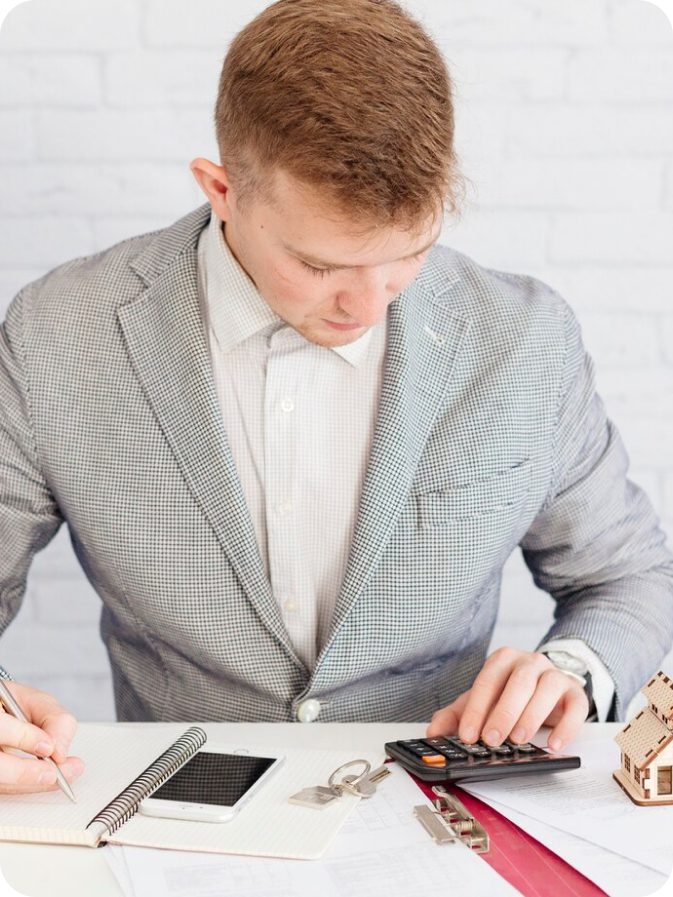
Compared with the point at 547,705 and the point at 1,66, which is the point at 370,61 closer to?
the point at 547,705

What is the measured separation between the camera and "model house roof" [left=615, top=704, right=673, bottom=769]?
1065mm

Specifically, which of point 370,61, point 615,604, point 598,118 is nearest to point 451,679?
point 615,604

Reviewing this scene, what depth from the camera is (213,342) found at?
1475mm

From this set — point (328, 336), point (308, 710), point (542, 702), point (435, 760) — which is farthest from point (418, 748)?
point (328, 336)

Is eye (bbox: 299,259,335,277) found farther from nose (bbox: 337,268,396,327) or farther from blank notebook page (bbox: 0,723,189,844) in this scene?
blank notebook page (bbox: 0,723,189,844)

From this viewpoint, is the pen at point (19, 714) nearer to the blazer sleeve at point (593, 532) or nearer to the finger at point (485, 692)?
the finger at point (485, 692)

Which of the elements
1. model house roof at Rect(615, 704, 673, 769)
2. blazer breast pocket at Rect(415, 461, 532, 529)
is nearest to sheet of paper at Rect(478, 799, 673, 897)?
model house roof at Rect(615, 704, 673, 769)

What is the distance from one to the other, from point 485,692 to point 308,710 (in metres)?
0.25

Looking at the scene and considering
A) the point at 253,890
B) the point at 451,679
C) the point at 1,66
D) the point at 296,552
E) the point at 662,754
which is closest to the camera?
the point at 253,890

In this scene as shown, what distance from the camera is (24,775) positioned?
3.46ft

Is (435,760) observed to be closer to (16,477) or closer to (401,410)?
(401,410)

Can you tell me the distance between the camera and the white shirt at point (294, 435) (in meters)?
1.42

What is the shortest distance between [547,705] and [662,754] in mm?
171

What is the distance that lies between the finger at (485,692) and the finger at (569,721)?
2.7 inches
